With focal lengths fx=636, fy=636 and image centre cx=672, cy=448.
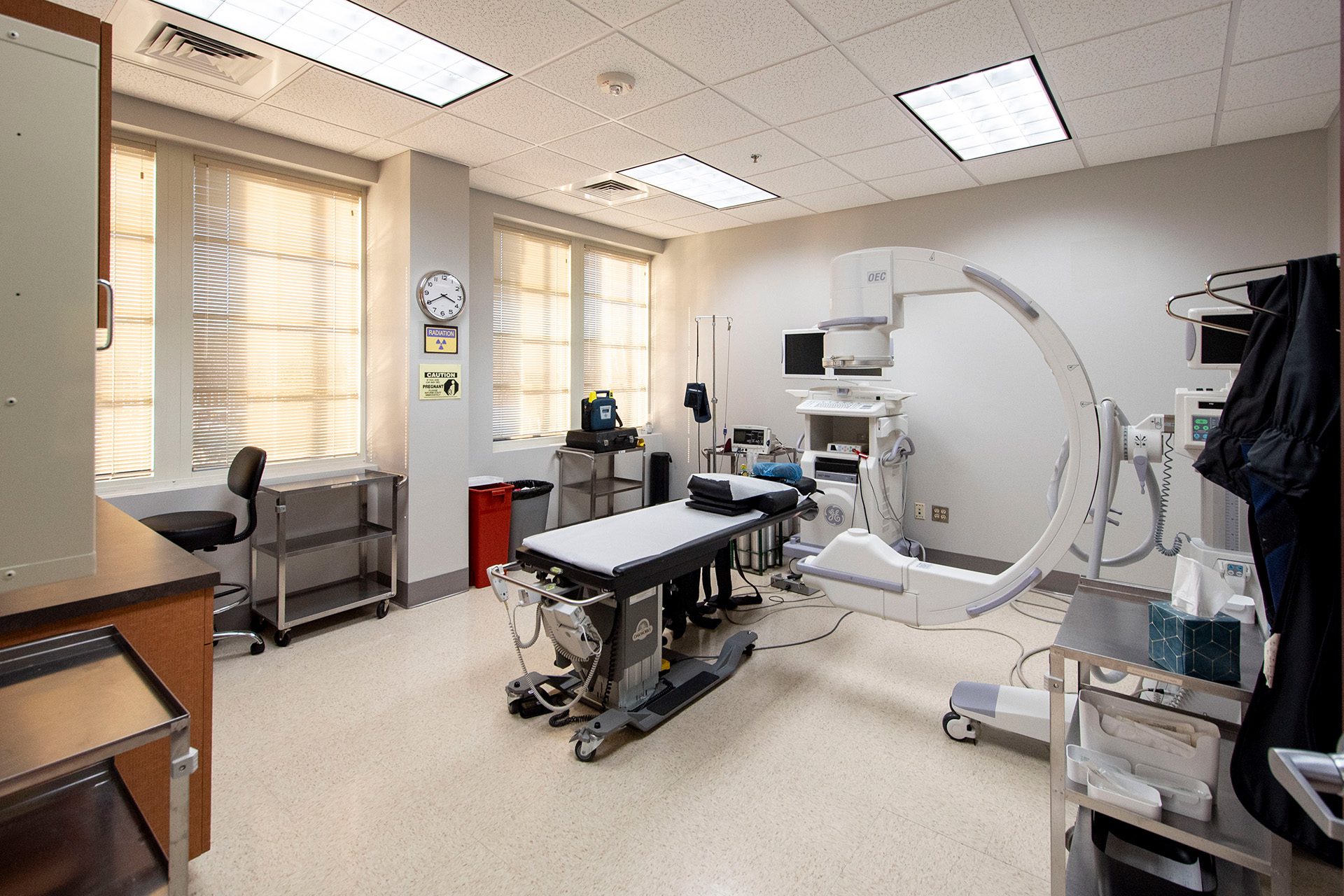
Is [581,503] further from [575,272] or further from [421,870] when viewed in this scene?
[421,870]

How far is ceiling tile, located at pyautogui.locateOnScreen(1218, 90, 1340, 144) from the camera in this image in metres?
3.03

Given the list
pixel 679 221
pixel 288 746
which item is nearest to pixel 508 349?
pixel 679 221

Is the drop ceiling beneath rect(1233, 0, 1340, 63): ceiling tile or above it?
above

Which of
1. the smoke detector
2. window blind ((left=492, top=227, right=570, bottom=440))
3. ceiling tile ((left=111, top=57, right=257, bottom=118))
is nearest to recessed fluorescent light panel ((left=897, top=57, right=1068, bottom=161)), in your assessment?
the smoke detector

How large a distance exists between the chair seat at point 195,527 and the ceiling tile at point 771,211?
3.97 m

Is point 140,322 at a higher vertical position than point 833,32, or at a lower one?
lower

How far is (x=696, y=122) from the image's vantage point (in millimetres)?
3305

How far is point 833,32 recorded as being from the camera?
2465mm

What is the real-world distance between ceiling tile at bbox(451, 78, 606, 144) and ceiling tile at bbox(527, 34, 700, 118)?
9cm

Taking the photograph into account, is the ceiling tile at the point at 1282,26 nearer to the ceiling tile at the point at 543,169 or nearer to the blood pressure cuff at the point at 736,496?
the blood pressure cuff at the point at 736,496

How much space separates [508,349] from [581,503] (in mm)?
1424

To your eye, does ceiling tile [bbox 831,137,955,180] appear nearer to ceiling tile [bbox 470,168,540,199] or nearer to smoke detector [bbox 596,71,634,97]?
smoke detector [bbox 596,71,634,97]

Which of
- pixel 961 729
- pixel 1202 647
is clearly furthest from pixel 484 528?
pixel 1202 647

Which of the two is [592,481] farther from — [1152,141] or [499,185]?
[1152,141]
